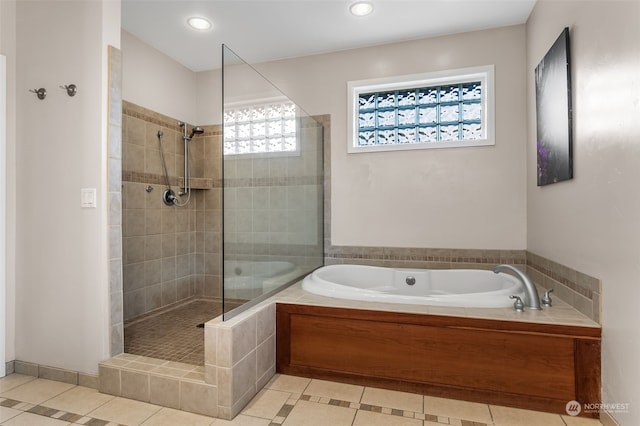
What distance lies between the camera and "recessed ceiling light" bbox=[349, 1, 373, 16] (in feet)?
8.43

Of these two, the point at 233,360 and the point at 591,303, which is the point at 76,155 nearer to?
the point at 233,360

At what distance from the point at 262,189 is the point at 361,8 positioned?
1606mm

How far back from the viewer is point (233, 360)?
69.2 inches

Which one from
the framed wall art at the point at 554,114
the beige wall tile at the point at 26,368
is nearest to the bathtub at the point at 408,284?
the framed wall art at the point at 554,114

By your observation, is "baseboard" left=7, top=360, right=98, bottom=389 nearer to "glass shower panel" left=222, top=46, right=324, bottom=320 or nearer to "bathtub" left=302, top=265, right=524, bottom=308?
"glass shower panel" left=222, top=46, right=324, bottom=320

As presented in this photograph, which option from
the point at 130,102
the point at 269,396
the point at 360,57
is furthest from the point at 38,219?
the point at 360,57

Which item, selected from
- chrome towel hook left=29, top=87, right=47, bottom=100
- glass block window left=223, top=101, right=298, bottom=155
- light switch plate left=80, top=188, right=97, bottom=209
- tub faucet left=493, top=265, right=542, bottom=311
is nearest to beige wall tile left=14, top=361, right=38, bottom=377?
light switch plate left=80, top=188, right=97, bottom=209

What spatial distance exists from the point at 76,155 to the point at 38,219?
500mm

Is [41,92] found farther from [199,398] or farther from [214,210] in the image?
[199,398]

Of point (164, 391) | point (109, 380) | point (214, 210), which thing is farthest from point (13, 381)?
point (214, 210)

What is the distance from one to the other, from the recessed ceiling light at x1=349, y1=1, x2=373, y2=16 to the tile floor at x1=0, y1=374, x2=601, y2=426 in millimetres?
2645

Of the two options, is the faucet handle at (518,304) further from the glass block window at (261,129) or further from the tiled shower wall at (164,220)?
the tiled shower wall at (164,220)

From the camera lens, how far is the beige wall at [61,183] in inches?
79.7

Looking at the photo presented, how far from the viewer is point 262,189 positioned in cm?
223
